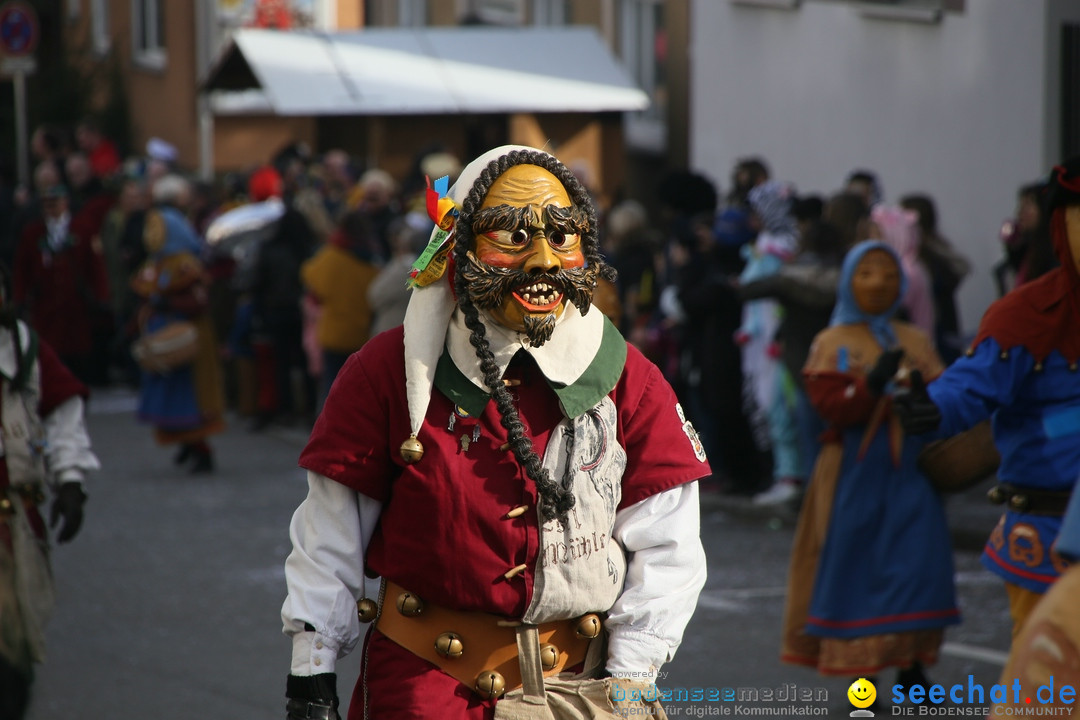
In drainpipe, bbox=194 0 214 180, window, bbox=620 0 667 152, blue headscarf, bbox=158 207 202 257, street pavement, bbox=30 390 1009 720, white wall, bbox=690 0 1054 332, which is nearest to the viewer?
street pavement, bbox=30 390 1009 720

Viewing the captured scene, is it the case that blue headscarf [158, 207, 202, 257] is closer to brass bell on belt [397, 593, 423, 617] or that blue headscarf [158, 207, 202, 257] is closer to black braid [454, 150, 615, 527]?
black braid [454, 150, 615, 527]

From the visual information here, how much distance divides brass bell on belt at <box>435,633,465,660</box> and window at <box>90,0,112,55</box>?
2973cm

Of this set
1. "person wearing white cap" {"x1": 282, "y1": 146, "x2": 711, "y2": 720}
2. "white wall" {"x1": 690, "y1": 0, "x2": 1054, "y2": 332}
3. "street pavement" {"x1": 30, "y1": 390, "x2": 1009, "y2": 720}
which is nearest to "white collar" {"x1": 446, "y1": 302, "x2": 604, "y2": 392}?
"person wearing white cap" {"x1": 282, "y1": 146, "x2": 711, "y2": 720}

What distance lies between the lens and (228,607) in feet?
27.0

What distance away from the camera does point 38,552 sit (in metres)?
5.83

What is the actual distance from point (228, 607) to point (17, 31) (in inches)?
433

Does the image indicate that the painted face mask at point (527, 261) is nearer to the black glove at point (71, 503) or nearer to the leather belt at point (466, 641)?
the leather belt at point (466, 641)

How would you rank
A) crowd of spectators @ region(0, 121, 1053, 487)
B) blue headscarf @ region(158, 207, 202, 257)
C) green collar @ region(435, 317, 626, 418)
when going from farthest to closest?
blue headscarf @ region(158, 207, 202, 257)
crowd of spectators @ region(0, 121, 1053, 487)
green collar @ region(435, 317, 626, 418)

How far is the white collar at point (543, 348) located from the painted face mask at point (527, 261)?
0.03m

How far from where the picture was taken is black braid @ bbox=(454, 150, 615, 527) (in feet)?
11.7

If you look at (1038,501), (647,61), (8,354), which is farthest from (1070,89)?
(8,354)

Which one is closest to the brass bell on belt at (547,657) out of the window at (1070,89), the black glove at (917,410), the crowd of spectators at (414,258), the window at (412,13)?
the black glove at (917,410)

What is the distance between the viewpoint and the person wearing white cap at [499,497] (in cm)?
357

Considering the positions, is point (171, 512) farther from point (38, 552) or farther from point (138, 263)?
point (138, 263)
